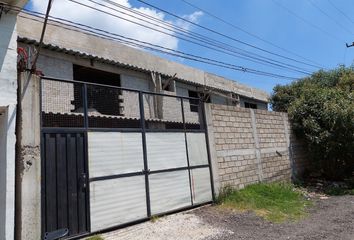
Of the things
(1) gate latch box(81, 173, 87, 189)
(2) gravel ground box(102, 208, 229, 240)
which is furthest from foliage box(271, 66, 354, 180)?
(1) gate latch box(81, 173, 87, 189)

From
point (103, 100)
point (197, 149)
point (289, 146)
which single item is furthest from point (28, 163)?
point (289, 146)

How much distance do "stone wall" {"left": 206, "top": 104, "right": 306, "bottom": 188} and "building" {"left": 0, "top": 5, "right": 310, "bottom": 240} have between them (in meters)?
0.05

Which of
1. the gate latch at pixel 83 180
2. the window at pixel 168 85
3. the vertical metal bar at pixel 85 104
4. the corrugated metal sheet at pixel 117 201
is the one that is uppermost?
the window at pixel 168 85

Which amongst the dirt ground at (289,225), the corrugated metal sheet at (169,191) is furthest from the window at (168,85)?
the dirt ground at (289,225)

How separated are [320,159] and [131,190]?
30.4 feet

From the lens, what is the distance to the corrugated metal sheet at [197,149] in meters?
9.71

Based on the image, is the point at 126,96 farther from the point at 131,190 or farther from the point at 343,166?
the point at 343,166

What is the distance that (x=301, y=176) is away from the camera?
48.7 ft

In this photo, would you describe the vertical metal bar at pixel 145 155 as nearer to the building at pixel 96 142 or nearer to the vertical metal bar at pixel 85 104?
the building at pixel 96 142

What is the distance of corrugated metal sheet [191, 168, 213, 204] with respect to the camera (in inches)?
378

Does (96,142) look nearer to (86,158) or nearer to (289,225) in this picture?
(86,158)

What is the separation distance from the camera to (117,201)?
753 centimetres

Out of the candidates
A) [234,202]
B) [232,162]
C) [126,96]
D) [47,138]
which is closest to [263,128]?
[232,162]

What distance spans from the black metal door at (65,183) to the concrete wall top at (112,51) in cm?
453
